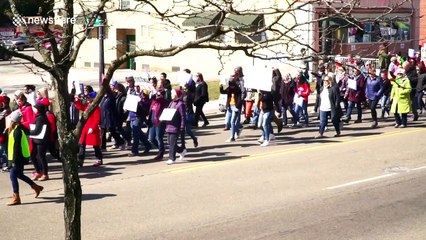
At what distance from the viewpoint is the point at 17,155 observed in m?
12.3

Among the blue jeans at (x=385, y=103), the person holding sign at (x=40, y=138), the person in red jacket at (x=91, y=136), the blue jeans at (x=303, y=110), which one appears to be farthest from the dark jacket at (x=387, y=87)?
the person holding sign at (x=40, y=138)

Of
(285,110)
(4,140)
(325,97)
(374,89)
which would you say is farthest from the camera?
(285,110)

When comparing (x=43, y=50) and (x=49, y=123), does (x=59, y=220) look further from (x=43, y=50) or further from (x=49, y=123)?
(x=43, y=50)

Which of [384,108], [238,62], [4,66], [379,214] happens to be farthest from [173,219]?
[4,66]

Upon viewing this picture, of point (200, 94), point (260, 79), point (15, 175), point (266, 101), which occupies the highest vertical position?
point (260, 79)

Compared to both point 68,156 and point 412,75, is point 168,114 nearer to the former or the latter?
point 412,75

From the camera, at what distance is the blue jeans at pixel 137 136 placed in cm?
1692

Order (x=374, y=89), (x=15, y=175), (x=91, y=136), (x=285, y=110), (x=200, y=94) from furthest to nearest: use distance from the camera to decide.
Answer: (x=285, y=110) → (x=374, y=89) → (x=200, y=94) → (x=91, y=136) → (x=15, y=175)

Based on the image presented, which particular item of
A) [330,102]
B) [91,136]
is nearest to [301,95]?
[330,102]

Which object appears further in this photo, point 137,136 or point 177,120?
point 137,136

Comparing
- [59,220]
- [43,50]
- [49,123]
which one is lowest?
[59,220]

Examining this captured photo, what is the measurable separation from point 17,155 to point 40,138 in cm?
179

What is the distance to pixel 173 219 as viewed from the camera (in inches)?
439

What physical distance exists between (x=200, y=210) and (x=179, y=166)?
393cm
